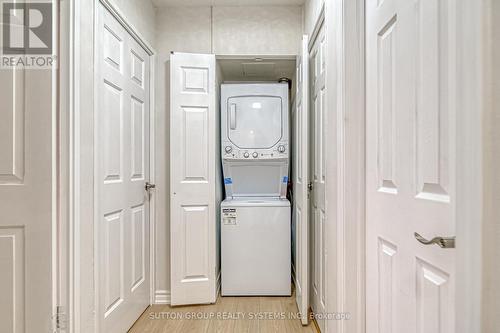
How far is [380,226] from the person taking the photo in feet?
3.72

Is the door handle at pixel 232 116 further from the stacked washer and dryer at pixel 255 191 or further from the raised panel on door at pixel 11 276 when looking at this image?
the raised panel on door at pixel 11 276

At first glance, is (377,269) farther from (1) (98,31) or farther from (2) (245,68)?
(2) (245,68)

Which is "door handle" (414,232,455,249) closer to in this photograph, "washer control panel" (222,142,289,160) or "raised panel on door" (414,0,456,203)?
"raised panel on door" (414,0,456,203)

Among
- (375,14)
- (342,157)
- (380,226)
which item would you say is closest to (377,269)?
(380,226)

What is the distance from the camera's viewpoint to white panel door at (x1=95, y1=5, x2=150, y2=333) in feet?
5.57

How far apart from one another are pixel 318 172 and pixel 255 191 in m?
1.11

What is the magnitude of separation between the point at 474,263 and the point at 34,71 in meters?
1.70

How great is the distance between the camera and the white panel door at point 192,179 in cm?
243

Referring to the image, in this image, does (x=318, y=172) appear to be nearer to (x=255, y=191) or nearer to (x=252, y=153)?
(x=252, y=153)

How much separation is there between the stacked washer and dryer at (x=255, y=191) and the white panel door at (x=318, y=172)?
402mm

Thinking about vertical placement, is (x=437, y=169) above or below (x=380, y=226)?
above

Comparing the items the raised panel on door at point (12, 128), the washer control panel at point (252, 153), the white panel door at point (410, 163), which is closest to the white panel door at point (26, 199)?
the raised panel on door at point (12, 128)

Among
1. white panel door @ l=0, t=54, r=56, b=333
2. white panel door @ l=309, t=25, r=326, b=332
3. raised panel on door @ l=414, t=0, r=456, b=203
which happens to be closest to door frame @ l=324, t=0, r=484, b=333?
raised panel on door @ l=414, t=0, r=456, b=203

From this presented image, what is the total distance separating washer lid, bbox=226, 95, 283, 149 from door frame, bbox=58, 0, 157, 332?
1.48 meters
